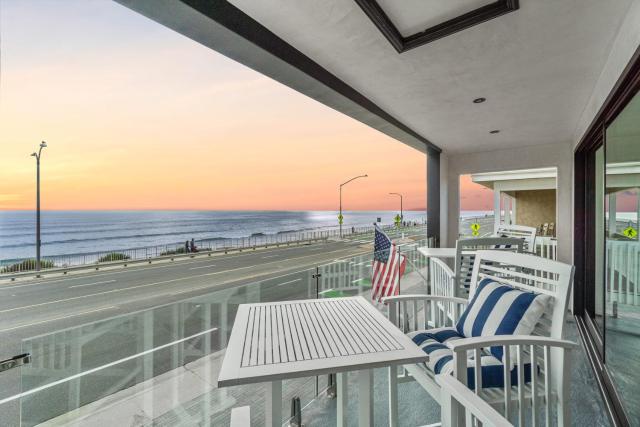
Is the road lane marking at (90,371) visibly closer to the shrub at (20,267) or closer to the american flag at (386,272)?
the american flag at (386,272)

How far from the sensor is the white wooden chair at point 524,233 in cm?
360

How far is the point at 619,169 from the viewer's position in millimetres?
2205

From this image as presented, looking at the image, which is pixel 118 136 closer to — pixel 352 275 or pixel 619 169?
pixel 352 275

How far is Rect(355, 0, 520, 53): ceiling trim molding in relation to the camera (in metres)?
1.58

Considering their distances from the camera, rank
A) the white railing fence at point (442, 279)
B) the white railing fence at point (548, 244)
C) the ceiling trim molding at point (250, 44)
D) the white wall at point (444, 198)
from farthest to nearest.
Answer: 1. the white wall at point (444, 198)
2. the white railing fence at point (548, 244)
3. the white railing fence at point (442, 279)
4. the ceiling trim molding at point (250, 44)

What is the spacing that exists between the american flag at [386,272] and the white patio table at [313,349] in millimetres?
1997

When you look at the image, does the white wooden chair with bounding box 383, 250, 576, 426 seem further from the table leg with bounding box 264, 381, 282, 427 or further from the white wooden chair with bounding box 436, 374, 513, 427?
the table leg with bounding box 264, 381, 282, 427

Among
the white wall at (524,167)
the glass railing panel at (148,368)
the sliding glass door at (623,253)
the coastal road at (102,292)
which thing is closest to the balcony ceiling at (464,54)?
the sliding glass door at (623,253)

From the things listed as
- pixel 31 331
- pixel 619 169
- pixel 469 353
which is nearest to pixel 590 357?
pixel 619 169

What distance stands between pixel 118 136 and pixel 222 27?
12700 mm

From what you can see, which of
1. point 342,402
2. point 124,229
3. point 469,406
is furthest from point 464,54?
point 124,229

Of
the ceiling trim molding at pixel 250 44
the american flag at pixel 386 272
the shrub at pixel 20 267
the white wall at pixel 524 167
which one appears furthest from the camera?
the shrub at pixel 20 267

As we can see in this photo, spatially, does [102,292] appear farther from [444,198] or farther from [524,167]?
[524,167]

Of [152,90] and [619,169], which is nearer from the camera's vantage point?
[619,169]
